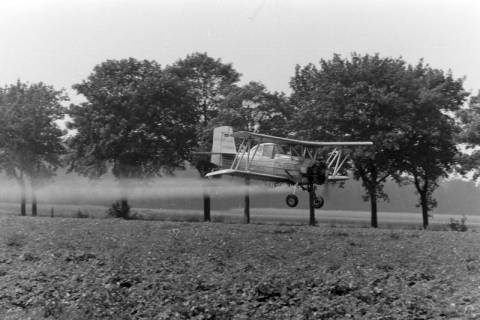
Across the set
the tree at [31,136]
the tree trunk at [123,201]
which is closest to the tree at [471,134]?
the tree trunk at [123,201]

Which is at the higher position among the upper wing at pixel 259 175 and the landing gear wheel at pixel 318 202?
the upper wing at pixel 259 175

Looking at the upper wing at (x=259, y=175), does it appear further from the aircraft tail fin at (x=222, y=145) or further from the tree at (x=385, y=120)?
the tree at (x=385, y=120)

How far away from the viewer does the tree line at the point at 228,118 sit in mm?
43719

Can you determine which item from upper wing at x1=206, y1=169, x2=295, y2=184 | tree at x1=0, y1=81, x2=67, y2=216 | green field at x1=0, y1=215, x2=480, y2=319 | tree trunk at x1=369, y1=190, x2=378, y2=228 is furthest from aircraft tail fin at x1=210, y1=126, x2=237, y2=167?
tree at x1=0, y1=81, x2=67, y2=216

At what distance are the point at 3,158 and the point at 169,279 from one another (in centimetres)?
4258

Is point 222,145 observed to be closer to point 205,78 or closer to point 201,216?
point 205,78

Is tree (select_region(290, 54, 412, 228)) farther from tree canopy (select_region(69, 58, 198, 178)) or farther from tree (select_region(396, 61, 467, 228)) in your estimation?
tree canopy (select_region(69, 58, 198, 178))

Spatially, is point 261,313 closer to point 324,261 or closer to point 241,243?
point 324,261

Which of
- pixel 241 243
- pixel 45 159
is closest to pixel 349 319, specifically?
pixel 241 243

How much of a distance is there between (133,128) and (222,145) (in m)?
13.2

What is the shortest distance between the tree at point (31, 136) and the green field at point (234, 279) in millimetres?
32175

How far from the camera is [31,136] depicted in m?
50.8

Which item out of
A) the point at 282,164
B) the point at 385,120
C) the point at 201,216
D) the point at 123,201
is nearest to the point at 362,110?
the point at 385,120

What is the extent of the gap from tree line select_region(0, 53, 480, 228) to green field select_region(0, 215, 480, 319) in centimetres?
2377
